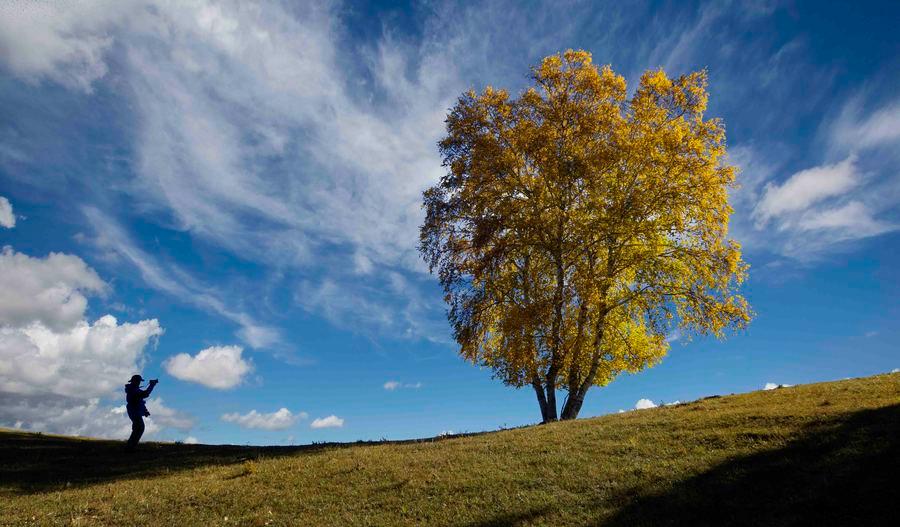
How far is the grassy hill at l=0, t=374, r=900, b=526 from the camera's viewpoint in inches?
425

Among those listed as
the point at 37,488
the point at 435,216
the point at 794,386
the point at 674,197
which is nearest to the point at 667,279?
the point at 674,197

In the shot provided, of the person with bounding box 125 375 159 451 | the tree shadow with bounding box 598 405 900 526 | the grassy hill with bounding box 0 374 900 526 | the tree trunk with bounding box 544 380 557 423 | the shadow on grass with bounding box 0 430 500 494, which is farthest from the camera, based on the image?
the tree trunk with bounding box 544 380 557 423

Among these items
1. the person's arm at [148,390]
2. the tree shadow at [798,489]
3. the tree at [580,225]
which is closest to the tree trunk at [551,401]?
the tree at [580,225]

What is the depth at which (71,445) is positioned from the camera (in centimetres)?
2336

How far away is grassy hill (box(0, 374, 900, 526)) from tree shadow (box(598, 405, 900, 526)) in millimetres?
34

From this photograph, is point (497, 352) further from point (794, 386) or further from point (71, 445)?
point (71, 445)

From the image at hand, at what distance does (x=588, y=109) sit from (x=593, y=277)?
8.78m

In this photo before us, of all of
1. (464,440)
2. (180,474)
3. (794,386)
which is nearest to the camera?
(180,474)

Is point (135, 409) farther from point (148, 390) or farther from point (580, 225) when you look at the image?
point (580, 225)

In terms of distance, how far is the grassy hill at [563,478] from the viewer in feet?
35.4

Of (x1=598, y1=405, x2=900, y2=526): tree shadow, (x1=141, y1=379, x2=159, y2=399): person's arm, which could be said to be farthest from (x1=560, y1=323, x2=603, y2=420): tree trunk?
(x1=141, y1=379, x2=159, y2=399): person's arm

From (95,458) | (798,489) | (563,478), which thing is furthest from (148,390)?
(798,489)

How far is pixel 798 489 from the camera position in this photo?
10766 mm

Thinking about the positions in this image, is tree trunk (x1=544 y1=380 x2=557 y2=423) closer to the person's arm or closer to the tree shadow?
the tree shadow
